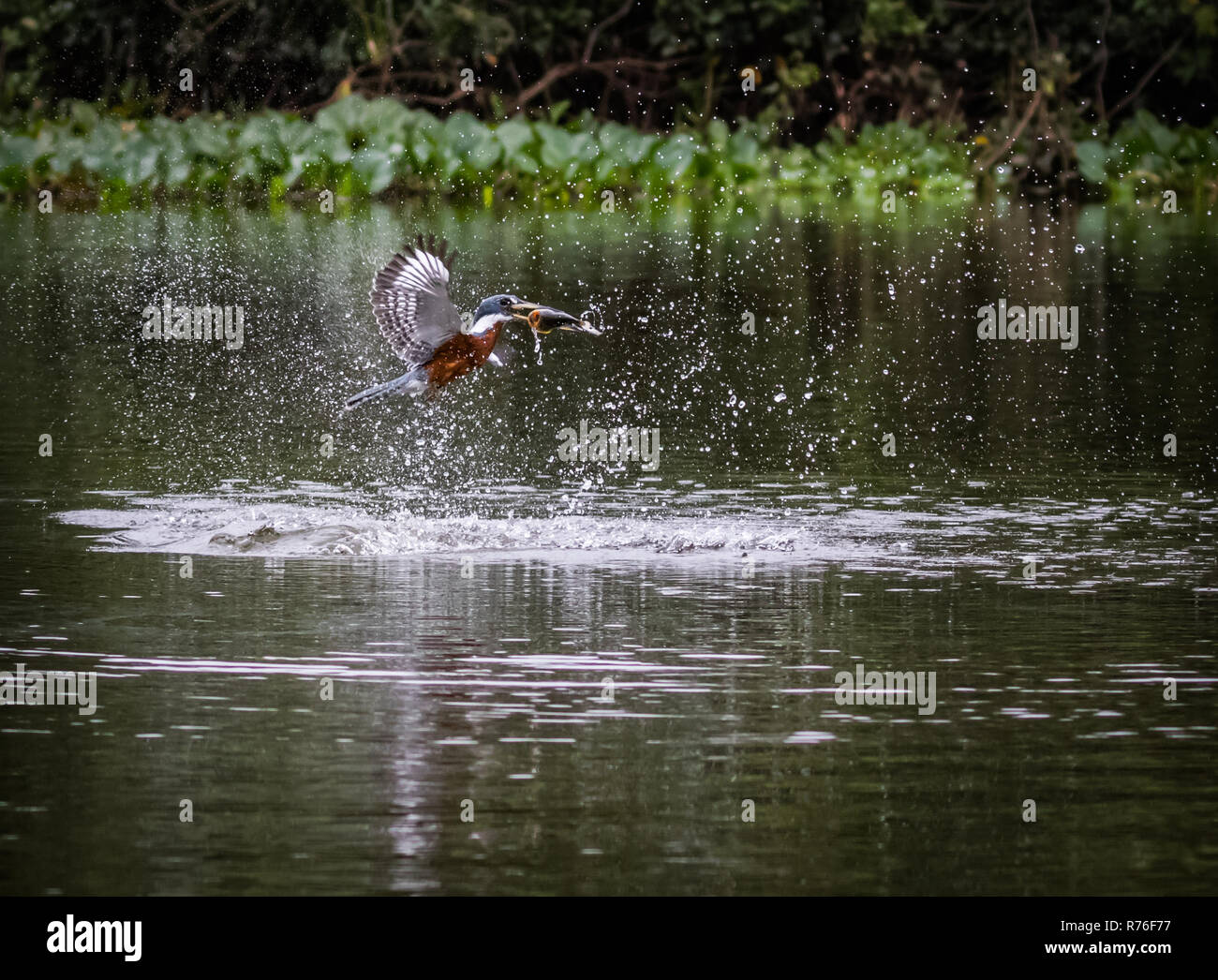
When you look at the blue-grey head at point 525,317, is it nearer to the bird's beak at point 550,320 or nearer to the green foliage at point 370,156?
the bird's beak at point 550,320

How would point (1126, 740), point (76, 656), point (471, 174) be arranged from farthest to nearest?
point (471, 174) → point (76, 656) → point (1126, 740)

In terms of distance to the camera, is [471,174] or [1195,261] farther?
[471,174]

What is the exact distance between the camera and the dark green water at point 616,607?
22.6ft

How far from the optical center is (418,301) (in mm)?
11398

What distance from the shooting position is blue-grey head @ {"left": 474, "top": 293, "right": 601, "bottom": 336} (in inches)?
420

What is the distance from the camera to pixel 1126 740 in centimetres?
795

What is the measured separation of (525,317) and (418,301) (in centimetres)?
65

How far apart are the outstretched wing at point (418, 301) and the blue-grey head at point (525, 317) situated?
16cm

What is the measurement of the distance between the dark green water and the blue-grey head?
38.6 inches

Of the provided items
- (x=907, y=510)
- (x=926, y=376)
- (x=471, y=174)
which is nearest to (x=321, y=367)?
(x=926, y=376)

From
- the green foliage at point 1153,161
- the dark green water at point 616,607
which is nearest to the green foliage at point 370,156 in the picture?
the green foliage at point 1153,161

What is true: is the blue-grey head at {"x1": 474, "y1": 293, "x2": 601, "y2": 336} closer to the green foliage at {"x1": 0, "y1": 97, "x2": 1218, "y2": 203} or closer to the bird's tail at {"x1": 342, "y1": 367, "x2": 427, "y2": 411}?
the bird's tail at {"x1": 342, "y1": 367, "x2": 427, "y2": 411}
